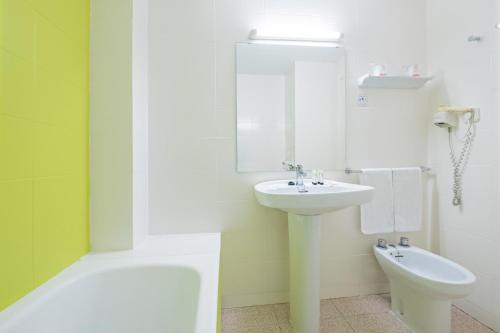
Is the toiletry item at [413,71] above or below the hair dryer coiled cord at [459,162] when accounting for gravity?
above

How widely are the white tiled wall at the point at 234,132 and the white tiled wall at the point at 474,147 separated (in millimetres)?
153

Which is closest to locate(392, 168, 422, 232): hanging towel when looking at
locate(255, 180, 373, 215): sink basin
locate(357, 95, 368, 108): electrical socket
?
locate(357, 95, 368, 108): electrical socket

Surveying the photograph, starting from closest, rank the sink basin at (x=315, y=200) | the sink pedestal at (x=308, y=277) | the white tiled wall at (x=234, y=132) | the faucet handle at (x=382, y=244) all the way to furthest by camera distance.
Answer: the sink basin at (x=315, y=200) → the sink pedestal at (x=308, y=277) → the white tiled wall at (x=234, y=132) → the faucet handle at (x=382, y=244)

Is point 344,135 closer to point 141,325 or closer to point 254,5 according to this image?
point 254,5

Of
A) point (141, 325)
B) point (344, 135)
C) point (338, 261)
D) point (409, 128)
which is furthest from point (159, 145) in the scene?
point (409, 128)

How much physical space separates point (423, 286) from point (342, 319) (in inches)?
20.3

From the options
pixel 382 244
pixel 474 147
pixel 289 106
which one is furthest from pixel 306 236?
pixel 474 147

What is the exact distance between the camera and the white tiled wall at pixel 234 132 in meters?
1.54

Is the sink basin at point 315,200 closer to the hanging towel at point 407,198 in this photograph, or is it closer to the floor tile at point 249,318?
the hanging towel at point 407,198

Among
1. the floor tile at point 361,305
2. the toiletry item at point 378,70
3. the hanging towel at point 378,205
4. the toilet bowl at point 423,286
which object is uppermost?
the toiletry item at point 378,70

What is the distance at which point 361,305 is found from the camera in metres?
1.60

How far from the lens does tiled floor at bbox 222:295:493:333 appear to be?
1.38 meters

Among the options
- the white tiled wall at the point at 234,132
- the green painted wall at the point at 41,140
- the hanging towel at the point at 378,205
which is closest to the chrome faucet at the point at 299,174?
the white tiled wall at the point at 234,132

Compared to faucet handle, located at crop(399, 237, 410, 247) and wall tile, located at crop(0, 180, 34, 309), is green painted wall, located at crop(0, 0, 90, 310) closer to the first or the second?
wall tile, located at crop(0, 180, 34, 309)
